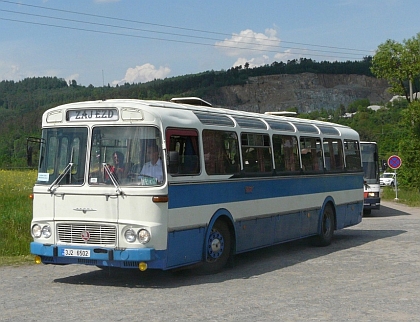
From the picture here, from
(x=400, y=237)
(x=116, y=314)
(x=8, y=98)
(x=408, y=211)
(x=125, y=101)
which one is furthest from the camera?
(x=8, y=98)

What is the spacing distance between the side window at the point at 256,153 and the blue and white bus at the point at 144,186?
0.12 ft

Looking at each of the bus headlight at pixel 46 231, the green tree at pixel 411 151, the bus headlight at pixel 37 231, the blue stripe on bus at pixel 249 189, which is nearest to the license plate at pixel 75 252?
the bus headlight at pixel 46 231

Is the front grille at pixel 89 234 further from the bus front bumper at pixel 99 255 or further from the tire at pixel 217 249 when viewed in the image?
the tire at pixel 217 249

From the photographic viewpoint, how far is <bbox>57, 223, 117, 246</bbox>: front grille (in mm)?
10797

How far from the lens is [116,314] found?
28.8ft

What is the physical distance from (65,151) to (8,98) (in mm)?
158832

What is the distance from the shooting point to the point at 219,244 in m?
12.5

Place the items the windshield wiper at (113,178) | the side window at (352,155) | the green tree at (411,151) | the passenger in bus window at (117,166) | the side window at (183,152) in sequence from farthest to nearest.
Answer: the green tree at (411,151) < the side window at (352,155) < the side window at (183,152) < the passenger in bus window at (117,166) < the windshield wiper at (113,178)

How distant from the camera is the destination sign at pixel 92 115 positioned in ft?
36.7

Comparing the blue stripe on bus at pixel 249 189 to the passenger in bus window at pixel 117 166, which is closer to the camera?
the passenger in bus window at pixel 117 166

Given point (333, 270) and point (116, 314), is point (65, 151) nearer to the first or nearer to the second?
point (116, 314)

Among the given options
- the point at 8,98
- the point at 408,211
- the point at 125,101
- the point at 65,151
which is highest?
the point at 8,98

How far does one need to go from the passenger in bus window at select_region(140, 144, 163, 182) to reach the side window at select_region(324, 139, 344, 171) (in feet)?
24.9

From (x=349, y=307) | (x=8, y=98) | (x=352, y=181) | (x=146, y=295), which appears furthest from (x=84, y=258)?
(x=8, y=98)
